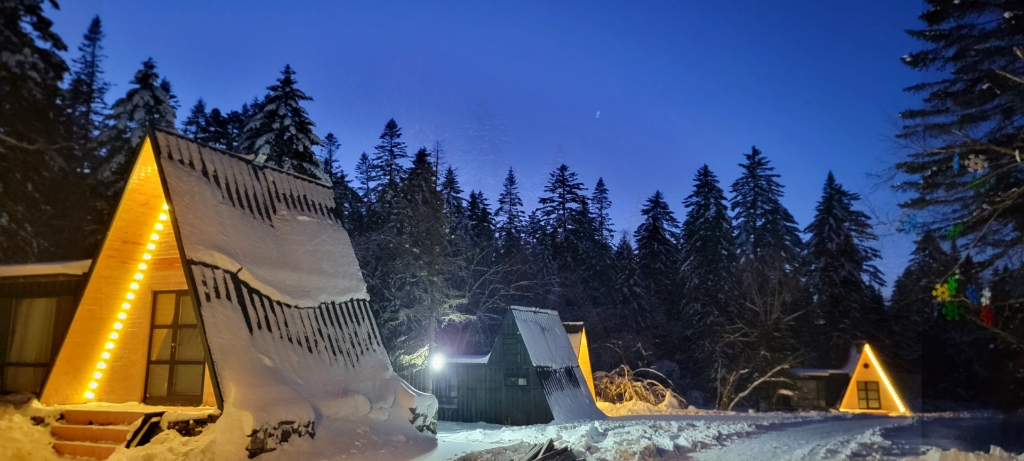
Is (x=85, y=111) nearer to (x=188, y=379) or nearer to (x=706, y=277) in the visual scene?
(x=188, y=379)

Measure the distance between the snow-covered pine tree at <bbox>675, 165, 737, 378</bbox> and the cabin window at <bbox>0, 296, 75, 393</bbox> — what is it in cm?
3359

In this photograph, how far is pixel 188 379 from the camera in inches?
436

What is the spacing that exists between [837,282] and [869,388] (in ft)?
26.3

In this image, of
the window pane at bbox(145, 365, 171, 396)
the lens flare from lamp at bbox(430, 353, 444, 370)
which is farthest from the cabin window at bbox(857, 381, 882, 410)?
the window pane at bbox(145, 365, 171, 396)

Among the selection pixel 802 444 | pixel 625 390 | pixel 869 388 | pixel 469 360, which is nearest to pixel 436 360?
pixel 469 360

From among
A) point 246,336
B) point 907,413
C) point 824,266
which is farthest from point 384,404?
point 824,266

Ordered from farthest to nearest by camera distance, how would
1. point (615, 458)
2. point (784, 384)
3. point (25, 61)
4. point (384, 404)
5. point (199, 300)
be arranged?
point (784, 384) < point (25, 61) < point (384, 404) < point (615, 458) < point (199, 300)

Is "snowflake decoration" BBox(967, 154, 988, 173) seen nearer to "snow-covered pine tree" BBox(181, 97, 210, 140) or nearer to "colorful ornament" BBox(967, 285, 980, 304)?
"colorful ornament" BBox(967, 285, 980, 304)

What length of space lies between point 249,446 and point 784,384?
3228cm

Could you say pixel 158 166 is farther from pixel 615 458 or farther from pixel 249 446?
pixel 615 458

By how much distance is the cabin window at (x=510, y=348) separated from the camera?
20844mm

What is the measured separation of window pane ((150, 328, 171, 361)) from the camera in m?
11.2

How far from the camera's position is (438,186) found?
32156 mm

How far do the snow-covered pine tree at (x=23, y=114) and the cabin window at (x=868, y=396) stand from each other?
36.6 m
